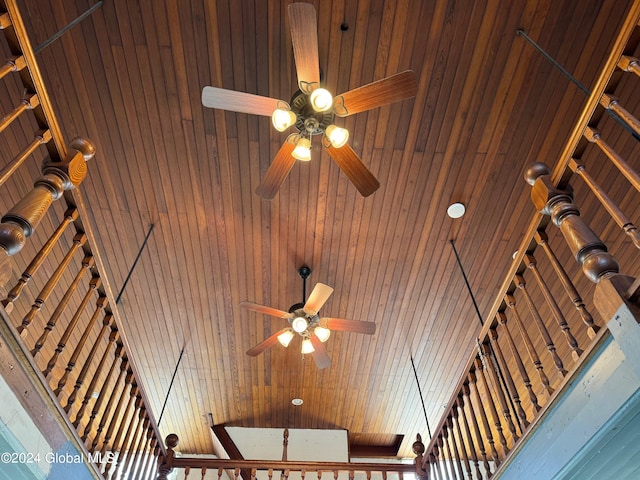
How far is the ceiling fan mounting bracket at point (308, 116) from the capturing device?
275cm

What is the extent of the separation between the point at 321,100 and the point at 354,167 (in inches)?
20.6

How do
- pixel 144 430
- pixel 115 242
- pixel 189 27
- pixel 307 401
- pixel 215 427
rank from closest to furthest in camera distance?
1. pixel 189 27
2. pixel 144 430
3. pixel 115 242
4. pixel 307 401
5. pixel 215 427

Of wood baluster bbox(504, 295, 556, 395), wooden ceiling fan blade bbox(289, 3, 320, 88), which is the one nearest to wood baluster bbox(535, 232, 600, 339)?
wood baluster bbox(504, 295, 556, 395)

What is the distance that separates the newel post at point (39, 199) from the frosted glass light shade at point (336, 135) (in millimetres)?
1382

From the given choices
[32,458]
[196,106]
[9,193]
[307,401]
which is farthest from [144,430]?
[307,401]

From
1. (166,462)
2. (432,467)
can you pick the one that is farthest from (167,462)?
(432,467)

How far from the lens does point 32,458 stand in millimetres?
1874

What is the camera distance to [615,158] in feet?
5.91

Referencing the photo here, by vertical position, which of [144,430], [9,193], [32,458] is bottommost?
[32,458]

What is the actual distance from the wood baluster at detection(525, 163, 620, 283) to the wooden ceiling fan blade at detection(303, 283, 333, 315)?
75.5 inches

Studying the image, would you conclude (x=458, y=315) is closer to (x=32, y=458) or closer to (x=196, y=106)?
(x=196, y=106)

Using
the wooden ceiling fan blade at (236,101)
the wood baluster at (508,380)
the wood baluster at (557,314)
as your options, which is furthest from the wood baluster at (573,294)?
the wooden ceiling fan blade at (236,101)

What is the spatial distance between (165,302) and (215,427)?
2990 mm

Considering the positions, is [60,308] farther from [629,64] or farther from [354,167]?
[629,64]
